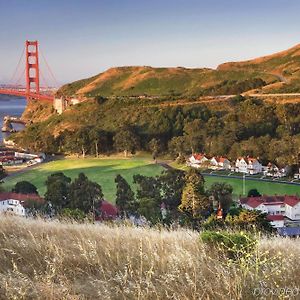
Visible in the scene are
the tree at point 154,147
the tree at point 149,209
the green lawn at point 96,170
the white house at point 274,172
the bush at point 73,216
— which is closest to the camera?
the bush at point 73,216

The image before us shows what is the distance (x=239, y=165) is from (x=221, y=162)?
1029 millimetres

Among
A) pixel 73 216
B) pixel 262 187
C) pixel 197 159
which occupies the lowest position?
pixel 262 187

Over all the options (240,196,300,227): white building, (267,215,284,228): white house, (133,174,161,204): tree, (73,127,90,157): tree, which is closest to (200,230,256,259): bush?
(267,215,284,228): white house

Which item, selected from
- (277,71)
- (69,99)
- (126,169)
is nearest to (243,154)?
(126,169)

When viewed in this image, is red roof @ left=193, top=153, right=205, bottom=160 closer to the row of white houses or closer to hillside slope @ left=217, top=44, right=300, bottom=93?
the row of white houses

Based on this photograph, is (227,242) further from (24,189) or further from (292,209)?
(24,189)

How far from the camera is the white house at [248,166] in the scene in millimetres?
24062

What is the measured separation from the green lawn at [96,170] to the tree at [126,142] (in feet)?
5.05

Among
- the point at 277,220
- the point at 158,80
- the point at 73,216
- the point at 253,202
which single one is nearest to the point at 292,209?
the point at 253,202

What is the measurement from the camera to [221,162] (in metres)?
25.1

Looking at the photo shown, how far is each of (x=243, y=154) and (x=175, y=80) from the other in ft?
134

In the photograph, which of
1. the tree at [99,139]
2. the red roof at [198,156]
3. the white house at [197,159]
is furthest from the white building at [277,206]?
the tree at [99,139]

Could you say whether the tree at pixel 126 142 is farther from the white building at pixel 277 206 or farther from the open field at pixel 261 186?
the white building at pixel 277 206

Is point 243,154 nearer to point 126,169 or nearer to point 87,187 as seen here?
point 126,169
